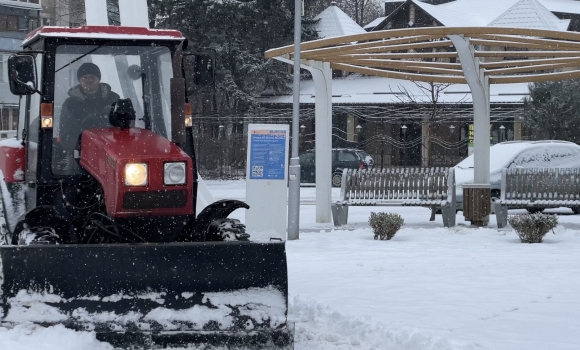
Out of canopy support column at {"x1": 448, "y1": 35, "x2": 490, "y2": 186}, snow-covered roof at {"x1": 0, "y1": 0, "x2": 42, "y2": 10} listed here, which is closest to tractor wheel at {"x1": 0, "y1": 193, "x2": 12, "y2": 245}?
canopy support column at {"x1": 448, "y1": 35, "x2": 490, "y2": 186}

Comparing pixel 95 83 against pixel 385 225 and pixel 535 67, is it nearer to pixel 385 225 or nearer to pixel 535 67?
pixel 385 225

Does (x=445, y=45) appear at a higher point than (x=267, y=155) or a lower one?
higher

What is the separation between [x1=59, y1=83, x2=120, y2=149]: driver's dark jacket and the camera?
7414mm

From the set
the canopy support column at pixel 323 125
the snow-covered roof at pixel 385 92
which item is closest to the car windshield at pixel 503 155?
the canopy support column at pixel 323 125

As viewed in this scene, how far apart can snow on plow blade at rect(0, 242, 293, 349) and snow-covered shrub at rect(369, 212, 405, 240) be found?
27.0 feet

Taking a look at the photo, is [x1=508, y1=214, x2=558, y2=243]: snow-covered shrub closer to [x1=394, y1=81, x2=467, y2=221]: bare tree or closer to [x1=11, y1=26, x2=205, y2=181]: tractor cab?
[x1=11, y1=26, x2=205, y2=181]: tractor cab

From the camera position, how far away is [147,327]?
245 inches

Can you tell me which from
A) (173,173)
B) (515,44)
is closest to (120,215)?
(173,173)

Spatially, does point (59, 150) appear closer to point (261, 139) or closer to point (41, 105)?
point (41, 105)

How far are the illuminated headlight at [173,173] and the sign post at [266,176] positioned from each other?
24.1 feet

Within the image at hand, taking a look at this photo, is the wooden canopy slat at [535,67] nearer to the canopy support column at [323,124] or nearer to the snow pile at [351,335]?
the canopy support column at [323,124]

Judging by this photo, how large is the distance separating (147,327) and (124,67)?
2329 mm

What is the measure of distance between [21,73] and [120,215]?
4.25 feet

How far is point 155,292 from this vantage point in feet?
20.7
